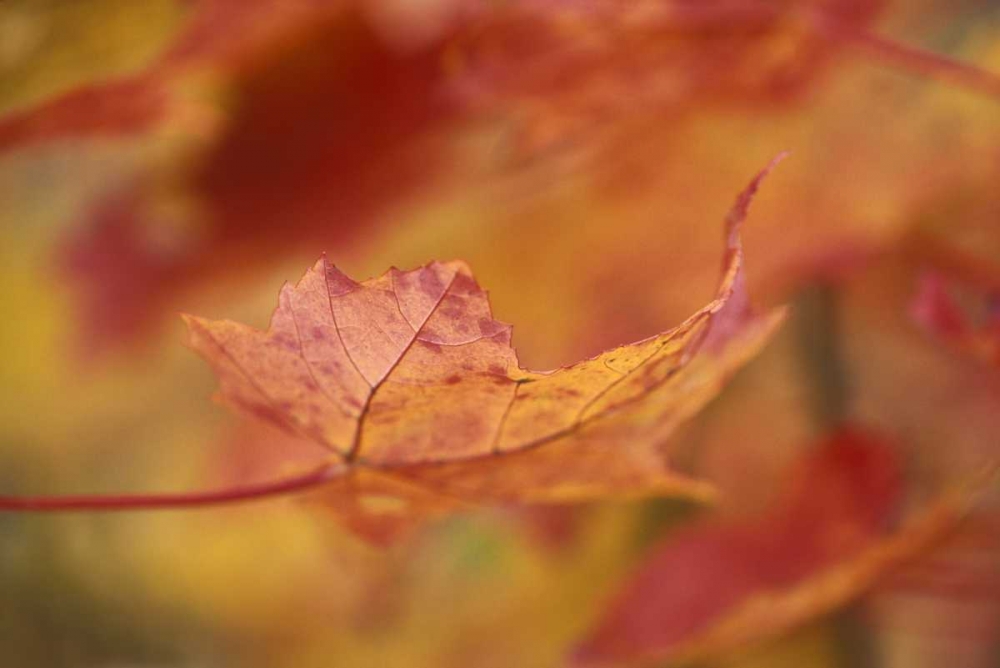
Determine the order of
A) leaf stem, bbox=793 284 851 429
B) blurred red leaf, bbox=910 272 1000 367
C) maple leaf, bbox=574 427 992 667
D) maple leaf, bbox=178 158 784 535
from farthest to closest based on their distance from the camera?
leaf stem, bbox=793 284 851 429 → maple leaf, bbox=574 427 992 667 → blurred red leaf, bbox=910 272 1000 367 → maple leaf, bbox=178 158 784 535

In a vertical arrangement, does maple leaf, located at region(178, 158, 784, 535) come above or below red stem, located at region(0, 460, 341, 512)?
below

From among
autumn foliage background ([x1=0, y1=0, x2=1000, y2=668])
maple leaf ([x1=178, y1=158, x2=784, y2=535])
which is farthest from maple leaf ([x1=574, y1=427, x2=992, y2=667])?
maple leaf ([x1=178, y1=158, x2=784, y2=535])

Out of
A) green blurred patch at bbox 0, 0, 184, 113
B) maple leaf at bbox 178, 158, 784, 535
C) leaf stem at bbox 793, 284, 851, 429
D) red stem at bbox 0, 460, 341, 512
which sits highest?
green blurred patch at bbox 0, 0, 184, 113

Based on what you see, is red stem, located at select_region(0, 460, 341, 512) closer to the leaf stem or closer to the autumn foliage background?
the autumn foliage background

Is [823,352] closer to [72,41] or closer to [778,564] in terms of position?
[778,564]

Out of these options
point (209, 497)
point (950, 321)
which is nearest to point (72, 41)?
point (209, 497)

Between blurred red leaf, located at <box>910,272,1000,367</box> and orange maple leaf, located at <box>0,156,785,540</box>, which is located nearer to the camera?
orange maple leaf, located at <box>0,156,785,540</box>

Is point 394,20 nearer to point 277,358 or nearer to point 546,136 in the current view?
point 546,136
